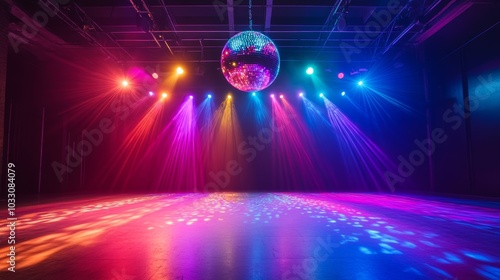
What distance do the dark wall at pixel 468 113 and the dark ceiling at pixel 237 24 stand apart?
2.07 ft

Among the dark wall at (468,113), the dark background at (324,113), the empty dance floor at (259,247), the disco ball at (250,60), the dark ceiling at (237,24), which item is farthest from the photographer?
the dark background at (324,113)

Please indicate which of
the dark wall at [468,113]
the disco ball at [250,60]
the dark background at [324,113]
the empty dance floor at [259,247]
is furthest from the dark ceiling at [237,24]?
the empty dance floor at [259,247]

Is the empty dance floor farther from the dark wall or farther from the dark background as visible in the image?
the dark background

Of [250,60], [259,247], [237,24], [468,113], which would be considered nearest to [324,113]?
[468,113]

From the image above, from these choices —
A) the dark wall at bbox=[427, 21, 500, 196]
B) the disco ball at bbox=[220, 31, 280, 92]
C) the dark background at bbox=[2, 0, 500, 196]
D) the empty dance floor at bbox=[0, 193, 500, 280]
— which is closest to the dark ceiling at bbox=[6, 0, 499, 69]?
the dark background at bbox=[2, 0, 500, 196]

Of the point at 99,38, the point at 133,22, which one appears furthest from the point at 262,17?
the point at 99,38

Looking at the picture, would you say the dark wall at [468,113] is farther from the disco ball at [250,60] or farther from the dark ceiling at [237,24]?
the disco ball at [250,60]

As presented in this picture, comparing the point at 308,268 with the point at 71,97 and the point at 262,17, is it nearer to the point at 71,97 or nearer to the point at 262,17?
the point at 262,17

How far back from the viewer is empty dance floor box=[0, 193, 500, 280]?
1.77m

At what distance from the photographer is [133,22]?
618 centimetres

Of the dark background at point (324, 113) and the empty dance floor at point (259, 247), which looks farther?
the dark background at point (324, 113)

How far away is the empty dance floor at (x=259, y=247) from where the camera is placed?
1.77 meters

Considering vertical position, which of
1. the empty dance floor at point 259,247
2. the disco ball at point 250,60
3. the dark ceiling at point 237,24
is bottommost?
the empty dance floor at point 259,247

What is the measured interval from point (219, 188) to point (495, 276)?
7.81m
